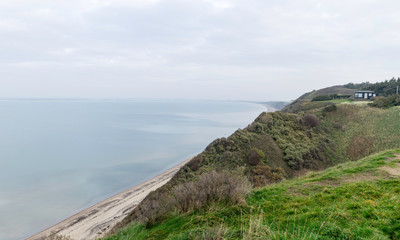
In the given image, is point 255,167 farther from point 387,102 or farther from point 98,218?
point 387,102

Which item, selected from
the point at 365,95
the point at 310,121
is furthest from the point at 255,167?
the point at 365,95

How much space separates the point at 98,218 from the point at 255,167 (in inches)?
424

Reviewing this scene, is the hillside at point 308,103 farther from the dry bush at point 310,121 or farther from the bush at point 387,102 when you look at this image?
the dry bush at point 310,121

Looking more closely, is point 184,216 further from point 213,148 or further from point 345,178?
point 213,148

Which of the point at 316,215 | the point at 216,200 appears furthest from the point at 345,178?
the point at 216,200

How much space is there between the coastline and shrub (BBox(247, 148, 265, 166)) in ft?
28.4

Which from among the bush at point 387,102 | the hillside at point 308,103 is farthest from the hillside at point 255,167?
the hillside at point 308,103

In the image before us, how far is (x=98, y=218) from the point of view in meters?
14.6

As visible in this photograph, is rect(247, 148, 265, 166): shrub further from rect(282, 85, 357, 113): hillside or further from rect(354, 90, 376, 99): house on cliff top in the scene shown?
rect(354, 90, 376, 99): house on cliff top

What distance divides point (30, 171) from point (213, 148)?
73.8 feet

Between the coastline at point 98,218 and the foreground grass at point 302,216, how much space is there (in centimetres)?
898

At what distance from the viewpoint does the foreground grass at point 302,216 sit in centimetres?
292

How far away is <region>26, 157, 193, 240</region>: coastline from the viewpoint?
1274 centimetres

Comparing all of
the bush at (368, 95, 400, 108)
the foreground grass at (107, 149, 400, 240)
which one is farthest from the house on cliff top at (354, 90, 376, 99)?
the foreground grass at (107, 149, 400, 240)
